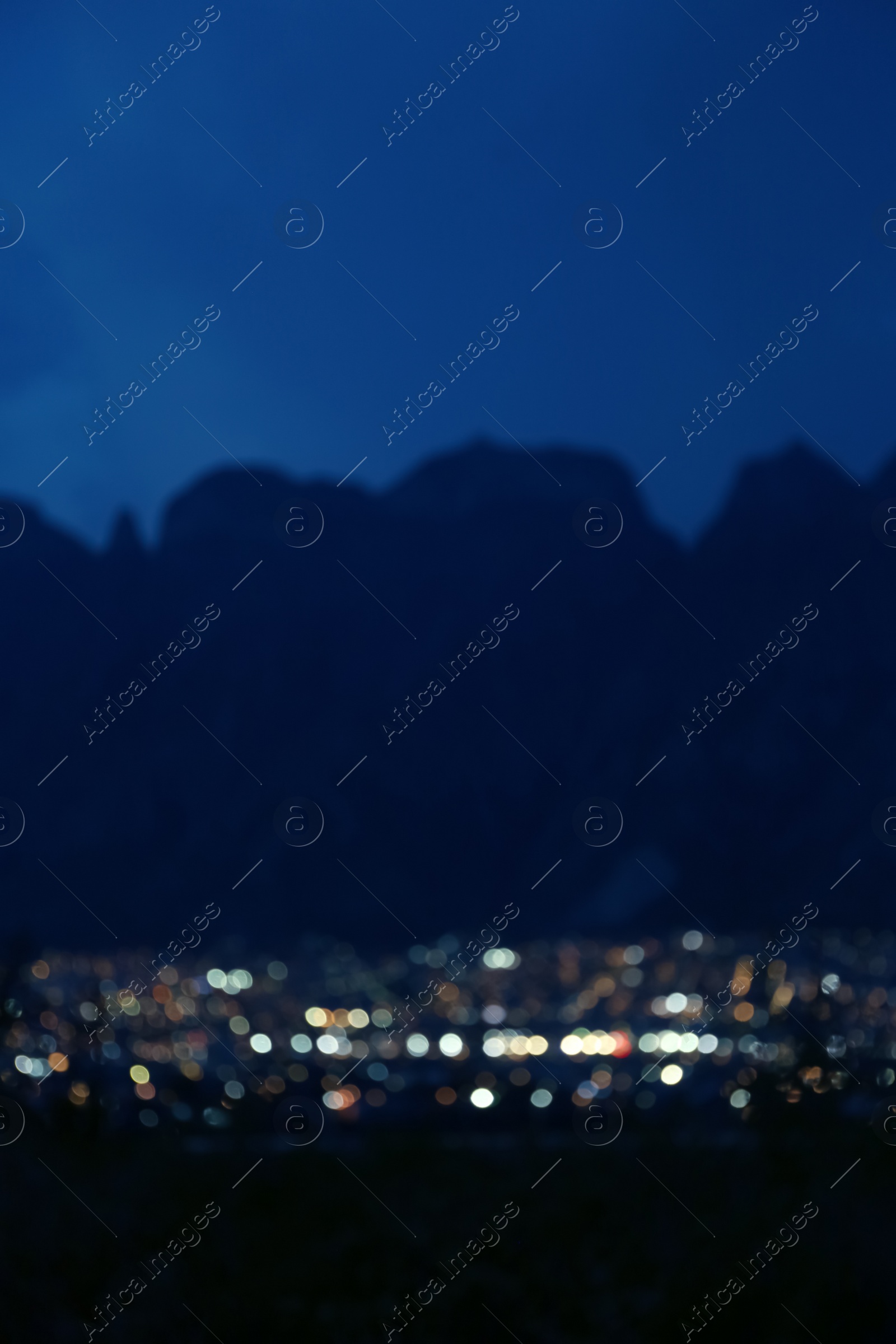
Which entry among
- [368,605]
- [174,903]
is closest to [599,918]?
[174,903]

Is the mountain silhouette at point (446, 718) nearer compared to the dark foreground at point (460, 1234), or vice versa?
the dark foreground at point (460, 1234)

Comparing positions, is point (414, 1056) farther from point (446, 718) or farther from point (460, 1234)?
point (446, 718)

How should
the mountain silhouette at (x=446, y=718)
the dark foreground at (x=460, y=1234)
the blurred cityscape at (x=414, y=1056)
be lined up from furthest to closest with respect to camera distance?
the mountain silhouette at (x=446, y=718) < the blurred cityscape at (x=414, y=1056) < the dark foreground at (x=460, y=1234)

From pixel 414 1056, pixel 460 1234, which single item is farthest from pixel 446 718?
pixel 460 1234

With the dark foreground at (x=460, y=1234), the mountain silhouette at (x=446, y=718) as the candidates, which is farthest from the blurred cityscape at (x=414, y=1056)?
the mountain silhouette at (x=446, y=718)

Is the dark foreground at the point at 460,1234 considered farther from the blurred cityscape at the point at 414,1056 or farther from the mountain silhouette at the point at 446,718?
the mountain silhouette at the point at 446,718

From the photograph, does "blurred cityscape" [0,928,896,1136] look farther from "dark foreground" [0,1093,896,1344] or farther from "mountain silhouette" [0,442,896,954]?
"mountain silhouette" [0,442,896,954]

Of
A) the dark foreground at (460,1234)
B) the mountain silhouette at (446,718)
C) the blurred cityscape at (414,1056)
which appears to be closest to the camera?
the dark foreground at (460,1234)

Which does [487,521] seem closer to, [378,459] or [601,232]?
[378,459]

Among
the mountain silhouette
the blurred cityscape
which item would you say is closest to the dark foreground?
the blurred cityscape
